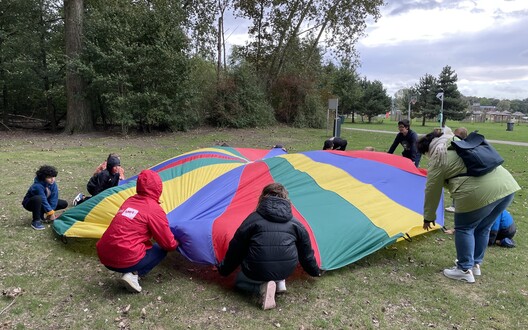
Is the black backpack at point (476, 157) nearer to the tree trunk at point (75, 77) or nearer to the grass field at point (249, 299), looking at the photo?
the grass field at point (249, 299)

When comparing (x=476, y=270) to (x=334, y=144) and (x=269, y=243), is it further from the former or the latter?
(x=334, y=144)

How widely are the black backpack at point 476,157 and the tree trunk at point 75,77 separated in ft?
47.2

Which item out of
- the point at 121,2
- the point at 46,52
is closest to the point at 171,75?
the point at 121,2

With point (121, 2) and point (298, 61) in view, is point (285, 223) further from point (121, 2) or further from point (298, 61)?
point (298, 61)

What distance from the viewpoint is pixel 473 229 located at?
361 centimetres

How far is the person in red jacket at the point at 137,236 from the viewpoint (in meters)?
3.24

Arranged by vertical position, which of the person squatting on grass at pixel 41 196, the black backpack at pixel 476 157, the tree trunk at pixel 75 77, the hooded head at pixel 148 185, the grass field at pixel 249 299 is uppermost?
the tree trunk at pixel 75 77

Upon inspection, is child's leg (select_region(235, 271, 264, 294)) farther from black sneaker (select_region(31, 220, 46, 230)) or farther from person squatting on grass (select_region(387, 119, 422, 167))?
person squatting on grass (select_region(387, 119, 422, 167))

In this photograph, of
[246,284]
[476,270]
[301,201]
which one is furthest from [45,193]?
[476,270]

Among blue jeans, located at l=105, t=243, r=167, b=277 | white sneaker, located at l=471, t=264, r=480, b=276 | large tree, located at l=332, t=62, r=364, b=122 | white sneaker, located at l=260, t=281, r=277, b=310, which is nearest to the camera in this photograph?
white sneaker, located at l=260, t=281, r=277, b=310

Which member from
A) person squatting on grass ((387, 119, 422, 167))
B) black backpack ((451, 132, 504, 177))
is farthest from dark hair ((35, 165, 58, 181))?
person squatting on grass ((387, 119, 422, 167))

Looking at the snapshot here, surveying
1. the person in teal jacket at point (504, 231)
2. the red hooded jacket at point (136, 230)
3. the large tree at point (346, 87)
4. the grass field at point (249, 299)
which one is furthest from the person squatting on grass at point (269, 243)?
the large tree at point (346, 87)

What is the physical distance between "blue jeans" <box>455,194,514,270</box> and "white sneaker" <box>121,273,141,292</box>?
302 centimetres

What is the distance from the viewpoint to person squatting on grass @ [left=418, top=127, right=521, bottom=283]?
3.43 metres
